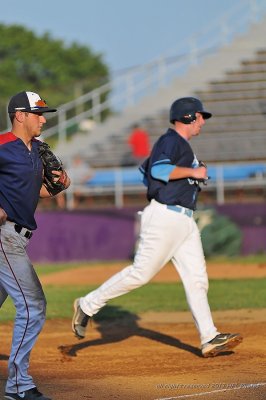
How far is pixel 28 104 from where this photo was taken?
7215 mm

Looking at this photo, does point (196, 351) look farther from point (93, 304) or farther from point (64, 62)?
point (64, 62)

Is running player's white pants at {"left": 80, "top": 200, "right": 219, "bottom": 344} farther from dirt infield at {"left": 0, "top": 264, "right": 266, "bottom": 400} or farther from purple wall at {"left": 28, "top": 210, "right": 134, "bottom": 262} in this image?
purple wall at {"left": 28, "top": 210, "right": 134, "bottom": 262}

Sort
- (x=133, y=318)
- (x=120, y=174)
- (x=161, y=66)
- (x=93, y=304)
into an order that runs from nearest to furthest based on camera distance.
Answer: (x=93, y=304) < (x=133, y=318) < (x=120, y=174) < (x=161, y=66)

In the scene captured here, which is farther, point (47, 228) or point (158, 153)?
point (47, 228)

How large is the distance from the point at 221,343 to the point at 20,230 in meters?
2.40

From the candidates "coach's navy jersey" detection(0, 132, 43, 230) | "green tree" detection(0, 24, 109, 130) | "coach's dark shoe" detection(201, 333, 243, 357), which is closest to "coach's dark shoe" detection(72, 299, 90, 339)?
"coach's dark shoe" detection(201, 333, 243, 357)

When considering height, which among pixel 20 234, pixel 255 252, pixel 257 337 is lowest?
pixel 255 252

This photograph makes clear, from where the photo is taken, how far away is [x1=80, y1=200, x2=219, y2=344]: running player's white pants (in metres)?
8.88

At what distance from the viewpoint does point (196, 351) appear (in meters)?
9.46

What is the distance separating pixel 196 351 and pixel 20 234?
2.85 metres

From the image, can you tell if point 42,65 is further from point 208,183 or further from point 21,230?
point 21,230

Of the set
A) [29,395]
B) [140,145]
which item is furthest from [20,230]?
[140,145]

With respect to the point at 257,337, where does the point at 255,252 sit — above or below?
below

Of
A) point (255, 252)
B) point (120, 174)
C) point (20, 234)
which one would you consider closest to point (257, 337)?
point (20, 234)
